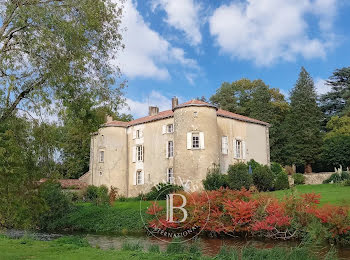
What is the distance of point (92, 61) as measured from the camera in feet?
35.3

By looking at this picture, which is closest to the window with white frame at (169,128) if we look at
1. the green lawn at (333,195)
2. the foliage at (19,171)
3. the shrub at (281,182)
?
the shrub at (281,182)

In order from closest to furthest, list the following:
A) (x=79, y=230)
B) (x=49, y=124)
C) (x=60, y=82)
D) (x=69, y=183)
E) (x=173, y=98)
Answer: (x=60, y=82), (x=49, y=124), (x=79, y=230), (x=173, y=98), (x=69, y=183)

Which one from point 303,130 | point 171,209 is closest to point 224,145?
point 171,209

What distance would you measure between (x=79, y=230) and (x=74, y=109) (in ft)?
46.4

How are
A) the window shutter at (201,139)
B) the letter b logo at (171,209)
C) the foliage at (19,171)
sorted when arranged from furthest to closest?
the window shutter at (201,139) < the letter b logo at (171,209) < the foliage at (19,171)

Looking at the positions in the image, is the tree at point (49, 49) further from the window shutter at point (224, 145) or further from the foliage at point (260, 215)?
the window shutter at point (224, 145)

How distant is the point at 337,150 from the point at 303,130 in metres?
4.94

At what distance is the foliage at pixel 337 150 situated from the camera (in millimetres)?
40562

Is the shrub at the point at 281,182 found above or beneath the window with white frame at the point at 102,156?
beneath

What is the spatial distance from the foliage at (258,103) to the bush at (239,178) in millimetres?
18773

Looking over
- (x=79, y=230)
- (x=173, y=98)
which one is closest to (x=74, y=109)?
(x=79, y=230)

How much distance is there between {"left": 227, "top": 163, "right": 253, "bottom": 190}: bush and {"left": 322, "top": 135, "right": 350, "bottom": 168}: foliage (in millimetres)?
18032

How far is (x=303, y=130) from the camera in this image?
44.8m

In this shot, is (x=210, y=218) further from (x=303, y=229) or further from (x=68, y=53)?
(x=68, y=53)
